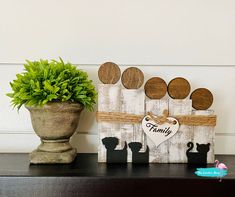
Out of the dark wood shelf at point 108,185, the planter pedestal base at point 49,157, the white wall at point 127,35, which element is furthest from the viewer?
the white wall at point 127,35

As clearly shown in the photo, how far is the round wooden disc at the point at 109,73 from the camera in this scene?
2.66 feet

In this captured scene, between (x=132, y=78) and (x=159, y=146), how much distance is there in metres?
0.21

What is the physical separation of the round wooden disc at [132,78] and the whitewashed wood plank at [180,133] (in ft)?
0.34

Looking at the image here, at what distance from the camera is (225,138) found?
3.15 ft

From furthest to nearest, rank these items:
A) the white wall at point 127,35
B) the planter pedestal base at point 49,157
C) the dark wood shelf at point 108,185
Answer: the white wall at point 127,35 → the planter pedestal base at point 49,157 → the dark wood shelf at point 108,185

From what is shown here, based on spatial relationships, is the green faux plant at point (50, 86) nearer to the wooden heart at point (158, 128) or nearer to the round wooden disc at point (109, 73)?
the round wooden disc at point (109, 73)

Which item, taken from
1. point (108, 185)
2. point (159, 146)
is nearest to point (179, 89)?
point (159, 146)

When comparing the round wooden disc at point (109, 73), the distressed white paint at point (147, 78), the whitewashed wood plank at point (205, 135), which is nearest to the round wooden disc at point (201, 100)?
the whitewashed wood plank at point (205, 135)

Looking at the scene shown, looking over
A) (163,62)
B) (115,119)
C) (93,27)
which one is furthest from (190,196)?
(93,27)

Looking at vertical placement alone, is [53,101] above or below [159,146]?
above

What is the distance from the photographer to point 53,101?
76cm

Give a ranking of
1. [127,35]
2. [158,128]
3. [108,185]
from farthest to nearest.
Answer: [127,35] → [158,128] → [108,185]

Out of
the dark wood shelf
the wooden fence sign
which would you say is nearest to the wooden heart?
the wooden fence sign

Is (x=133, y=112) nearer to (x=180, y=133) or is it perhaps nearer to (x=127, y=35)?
(x=180, y=133)
